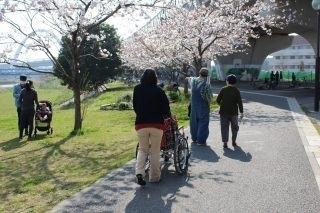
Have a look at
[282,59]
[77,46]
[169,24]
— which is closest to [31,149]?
[77,46]

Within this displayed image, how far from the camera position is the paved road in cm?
558

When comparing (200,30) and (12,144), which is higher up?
(200,30)

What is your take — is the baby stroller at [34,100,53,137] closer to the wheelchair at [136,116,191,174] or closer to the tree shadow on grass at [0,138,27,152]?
the tree shadow on grass at [0,138,27,152]

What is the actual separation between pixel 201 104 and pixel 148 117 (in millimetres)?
3586

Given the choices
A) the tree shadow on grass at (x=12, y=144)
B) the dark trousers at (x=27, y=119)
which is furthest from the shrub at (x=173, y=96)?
the tree shadow on grass at (x=12, y=144)

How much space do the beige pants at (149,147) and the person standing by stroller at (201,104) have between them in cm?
339

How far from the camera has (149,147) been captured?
6.66 metres

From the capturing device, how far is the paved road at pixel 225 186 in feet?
18.3

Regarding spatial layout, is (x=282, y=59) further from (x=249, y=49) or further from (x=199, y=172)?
(x=199, y=172)

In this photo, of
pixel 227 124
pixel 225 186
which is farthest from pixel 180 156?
pixel 227 124

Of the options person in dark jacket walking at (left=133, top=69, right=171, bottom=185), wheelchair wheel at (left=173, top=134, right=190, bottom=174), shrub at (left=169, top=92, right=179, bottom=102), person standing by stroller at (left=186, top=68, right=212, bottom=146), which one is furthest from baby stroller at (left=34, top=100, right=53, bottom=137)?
shrub at (left=169, top=92, right=179, bottom=102)

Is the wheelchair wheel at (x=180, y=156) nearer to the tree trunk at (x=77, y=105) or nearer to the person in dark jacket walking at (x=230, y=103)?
the person in dark jacket walking at (x=230, y=103)

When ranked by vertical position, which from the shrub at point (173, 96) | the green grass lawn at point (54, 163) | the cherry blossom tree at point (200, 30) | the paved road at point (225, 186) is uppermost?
the cherry blossom tree at point (200, 30)

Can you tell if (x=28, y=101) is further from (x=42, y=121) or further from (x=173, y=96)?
(x=173, y=96)
